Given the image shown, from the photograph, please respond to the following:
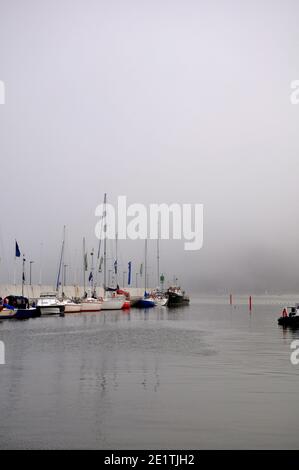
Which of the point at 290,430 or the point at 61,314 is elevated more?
the point at 290,430

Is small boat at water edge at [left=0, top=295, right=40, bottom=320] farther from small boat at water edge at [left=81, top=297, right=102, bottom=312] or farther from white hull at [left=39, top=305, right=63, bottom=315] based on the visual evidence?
small boat at water edge at [left=81, top=297, right=102, bottom=312]

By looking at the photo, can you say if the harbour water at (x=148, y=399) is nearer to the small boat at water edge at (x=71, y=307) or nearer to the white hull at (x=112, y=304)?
the small boat at water edge at (x=71, y=307)

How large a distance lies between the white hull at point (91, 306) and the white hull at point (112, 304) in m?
4.00

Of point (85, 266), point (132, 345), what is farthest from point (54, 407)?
point (85, 266)

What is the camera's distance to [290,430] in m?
17.3

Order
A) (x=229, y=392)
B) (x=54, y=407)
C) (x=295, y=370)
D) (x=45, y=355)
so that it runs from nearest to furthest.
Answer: (x=54, y=407)
(x=229, y=392)
(x=295, y=370)
(x=45, y=355)

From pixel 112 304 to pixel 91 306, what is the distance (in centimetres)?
987

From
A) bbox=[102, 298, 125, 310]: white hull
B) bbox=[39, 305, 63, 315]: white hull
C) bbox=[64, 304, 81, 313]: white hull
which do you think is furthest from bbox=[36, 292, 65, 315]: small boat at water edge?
bbox=[102, 298, 125, 310]: white hull

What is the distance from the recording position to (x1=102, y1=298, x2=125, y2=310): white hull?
120m

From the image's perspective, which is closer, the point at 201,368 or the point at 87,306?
the point at 201,368

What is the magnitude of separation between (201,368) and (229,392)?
7.97 m

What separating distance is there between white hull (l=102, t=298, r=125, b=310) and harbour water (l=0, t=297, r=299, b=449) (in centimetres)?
7899
